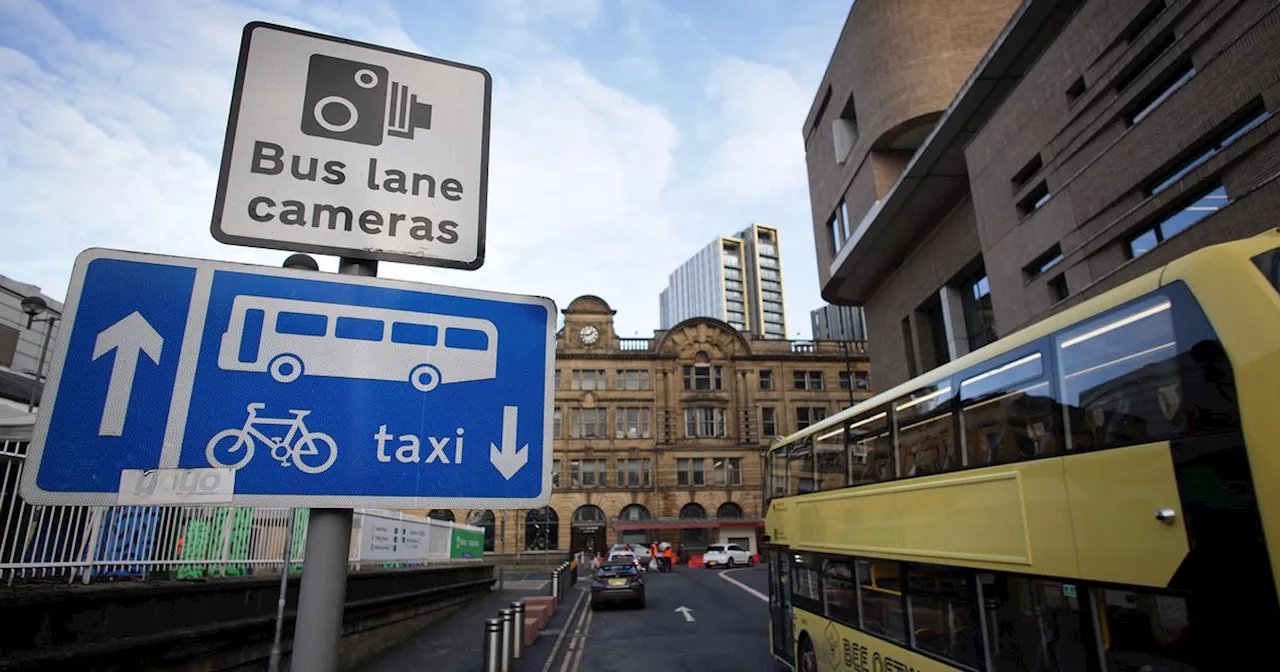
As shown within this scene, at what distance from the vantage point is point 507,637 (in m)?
11.8

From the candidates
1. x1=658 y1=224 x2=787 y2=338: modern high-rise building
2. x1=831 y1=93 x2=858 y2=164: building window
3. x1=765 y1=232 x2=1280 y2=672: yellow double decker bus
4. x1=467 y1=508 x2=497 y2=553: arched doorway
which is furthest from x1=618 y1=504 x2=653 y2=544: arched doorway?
x1=658 y1=224 x2=787 y2=338: modern high-rise building

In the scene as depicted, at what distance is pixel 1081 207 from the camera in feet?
50.1

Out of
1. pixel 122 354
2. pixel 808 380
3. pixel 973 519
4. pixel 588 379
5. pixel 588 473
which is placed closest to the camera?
pixel 122 354

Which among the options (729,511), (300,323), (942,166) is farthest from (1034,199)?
(729,511)

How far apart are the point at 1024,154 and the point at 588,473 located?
123ft

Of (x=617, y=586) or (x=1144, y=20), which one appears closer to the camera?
(x=1144, y=20)

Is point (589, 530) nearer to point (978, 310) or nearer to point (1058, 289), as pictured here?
point (978, 310)

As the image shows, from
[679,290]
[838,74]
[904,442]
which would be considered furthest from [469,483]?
[679,290]

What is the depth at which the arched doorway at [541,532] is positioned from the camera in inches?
1825

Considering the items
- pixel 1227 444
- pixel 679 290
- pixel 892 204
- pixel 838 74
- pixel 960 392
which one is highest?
pixel 679 290

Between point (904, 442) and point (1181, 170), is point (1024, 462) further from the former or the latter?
point (1181, 170)

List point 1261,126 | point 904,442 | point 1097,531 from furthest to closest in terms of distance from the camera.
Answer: point 1261,126 → point 904,442 → point 1097,531

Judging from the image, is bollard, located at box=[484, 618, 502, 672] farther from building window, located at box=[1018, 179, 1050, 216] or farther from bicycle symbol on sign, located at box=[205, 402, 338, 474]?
building window, located at box=[1018, 179, 1050, 216]

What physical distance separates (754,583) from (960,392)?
78.9 ft
